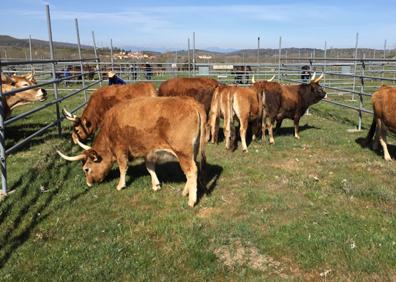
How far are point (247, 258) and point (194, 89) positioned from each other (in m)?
6.53

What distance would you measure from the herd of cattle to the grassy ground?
501 millimetres

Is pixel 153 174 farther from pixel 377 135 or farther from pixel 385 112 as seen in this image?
pixel 377 135

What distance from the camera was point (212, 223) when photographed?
17.3 ft

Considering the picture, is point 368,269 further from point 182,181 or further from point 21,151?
point 21,151

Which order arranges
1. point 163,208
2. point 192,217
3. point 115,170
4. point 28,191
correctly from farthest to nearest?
point 115,170, point 28,191, point 163,208, point 192,217

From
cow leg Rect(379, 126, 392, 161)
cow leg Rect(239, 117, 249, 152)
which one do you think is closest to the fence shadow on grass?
cow leg Rect(239, 117, 249, 152)

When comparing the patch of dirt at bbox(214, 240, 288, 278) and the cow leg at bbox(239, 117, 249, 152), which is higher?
the cow leg at bbox(239, 117, 249, 152)

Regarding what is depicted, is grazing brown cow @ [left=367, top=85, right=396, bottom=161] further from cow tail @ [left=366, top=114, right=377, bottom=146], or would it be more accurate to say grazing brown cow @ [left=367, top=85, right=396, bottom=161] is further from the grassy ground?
the grassy ground

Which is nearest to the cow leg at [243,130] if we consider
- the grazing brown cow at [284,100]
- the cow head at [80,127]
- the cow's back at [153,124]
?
the grazing brown cow at [284,100]

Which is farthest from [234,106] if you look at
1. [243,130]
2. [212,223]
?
[212,223]

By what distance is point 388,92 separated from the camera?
321 inches

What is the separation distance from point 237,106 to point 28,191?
4.85 m

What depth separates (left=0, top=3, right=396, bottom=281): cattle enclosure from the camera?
4.20 metres

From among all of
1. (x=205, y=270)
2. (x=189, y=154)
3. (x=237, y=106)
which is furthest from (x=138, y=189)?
(x=237, y=106)
